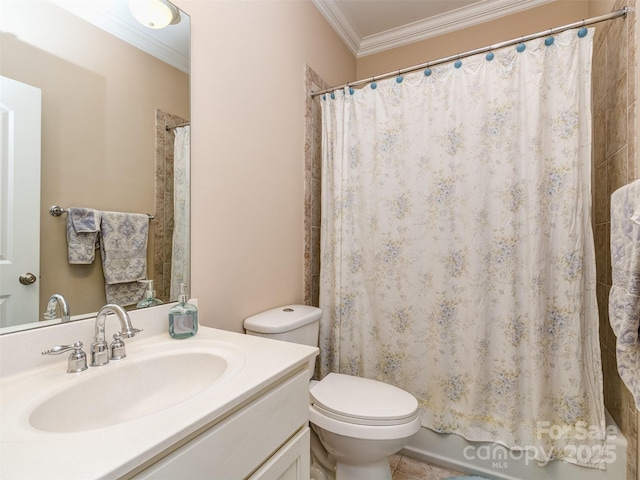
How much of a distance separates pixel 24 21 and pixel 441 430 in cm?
213

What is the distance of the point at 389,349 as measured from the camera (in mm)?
1704

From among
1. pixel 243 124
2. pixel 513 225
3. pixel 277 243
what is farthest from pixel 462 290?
pixel 243 124

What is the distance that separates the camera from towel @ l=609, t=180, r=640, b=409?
83 cm

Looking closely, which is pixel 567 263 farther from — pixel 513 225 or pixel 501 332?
pixel 501 332

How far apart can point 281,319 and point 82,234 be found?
800 mm

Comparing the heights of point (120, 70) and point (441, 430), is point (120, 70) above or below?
above

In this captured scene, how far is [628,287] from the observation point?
0.84 metres

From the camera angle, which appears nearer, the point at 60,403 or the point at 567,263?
the point at 60,403

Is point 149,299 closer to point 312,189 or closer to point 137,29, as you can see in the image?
point 137,29

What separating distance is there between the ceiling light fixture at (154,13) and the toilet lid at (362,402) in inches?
59.0

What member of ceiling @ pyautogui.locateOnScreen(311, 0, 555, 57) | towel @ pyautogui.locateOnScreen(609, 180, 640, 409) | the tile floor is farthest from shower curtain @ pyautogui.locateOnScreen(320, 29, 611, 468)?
ceiling @ pyautogui.locateOnScreen(311, 0, 555, 57)

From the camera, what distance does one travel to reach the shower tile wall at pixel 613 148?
121 centimetres

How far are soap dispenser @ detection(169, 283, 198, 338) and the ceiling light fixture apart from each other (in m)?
0.92

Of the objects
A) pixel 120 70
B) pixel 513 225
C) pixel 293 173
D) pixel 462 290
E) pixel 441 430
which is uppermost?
pixel 120 70
